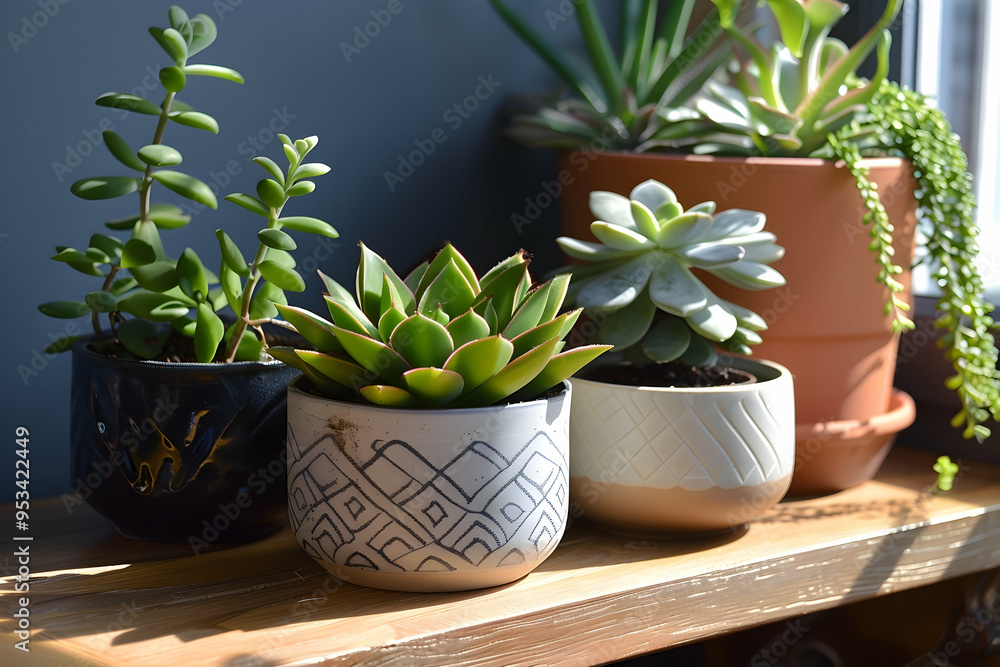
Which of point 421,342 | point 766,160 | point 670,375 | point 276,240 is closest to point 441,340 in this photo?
point 421,342

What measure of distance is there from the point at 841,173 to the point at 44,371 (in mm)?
641

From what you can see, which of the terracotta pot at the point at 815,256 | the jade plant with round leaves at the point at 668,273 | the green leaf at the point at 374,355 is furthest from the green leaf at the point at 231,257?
the terracotta pot at the point at 815,256

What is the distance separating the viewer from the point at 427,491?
0.53m

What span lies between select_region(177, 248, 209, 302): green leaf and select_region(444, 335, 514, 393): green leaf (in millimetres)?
198

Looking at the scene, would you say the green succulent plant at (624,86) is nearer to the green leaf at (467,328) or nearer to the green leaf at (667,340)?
the green leaf at (667,340)

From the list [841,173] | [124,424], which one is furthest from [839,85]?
[124,424]

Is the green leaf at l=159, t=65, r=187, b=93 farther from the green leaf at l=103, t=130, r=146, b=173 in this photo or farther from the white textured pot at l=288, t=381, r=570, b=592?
the white textured pot at l=288, t=381, r=570, b=592

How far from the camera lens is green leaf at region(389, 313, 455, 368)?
0.53m

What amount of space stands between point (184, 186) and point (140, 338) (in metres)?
0.11

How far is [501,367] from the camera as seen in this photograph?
538 millimetres

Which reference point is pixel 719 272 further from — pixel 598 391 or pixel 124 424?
pixel 124 424

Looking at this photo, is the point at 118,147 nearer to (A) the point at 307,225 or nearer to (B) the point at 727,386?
(A) the point at 307,225

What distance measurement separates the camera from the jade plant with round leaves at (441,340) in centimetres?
53

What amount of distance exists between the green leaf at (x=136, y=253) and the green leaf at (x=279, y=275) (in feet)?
0.23
